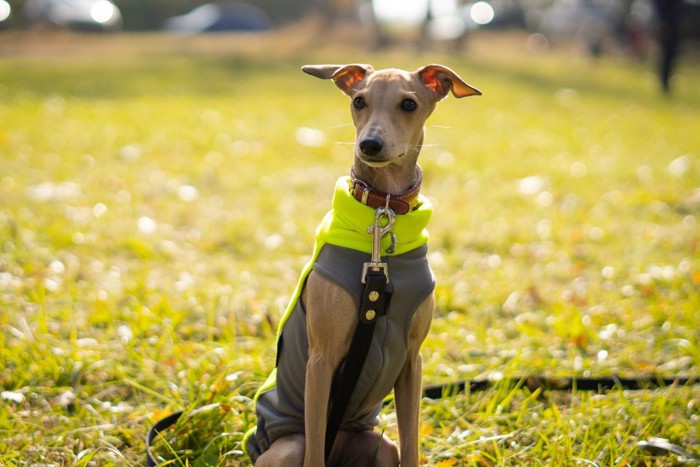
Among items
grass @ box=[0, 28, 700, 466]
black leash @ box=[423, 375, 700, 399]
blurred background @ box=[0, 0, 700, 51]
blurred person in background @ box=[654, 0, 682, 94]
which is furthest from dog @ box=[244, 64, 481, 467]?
blurred background @ box=[0, 0, 700, 51]

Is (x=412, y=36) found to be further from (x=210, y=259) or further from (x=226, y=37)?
(x=210, y=259)

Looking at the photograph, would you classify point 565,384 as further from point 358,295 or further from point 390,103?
point 390,103

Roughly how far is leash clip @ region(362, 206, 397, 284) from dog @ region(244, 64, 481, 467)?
0.5 inches

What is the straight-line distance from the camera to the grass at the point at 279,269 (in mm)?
3109

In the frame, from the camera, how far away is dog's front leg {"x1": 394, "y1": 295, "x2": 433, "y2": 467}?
97.0 inches

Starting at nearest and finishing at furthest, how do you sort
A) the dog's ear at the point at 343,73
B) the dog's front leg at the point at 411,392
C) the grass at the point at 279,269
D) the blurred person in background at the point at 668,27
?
the dog's front leg at the point at 411,392, the dog's ear at the point at 343,73, the grass at the point at 279,269, the blurred person in background at the point at 668,27

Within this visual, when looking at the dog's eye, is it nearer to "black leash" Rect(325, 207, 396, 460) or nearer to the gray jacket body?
"black leash" Rect(325, 207, 396, 460)

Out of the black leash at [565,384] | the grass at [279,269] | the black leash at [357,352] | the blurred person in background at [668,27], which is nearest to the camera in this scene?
the black leash at [357,352]

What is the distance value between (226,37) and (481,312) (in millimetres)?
22755

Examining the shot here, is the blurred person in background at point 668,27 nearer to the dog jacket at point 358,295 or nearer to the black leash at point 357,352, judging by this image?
the dog jacket at point 358,295

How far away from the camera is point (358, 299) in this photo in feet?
7.65

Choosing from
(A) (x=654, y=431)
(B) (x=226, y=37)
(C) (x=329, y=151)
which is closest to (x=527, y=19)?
(B) (x=226, y=37)

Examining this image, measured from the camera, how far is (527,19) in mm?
37594

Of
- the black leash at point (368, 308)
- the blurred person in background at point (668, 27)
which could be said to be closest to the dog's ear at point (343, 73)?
the black leash at point (368, 308)
